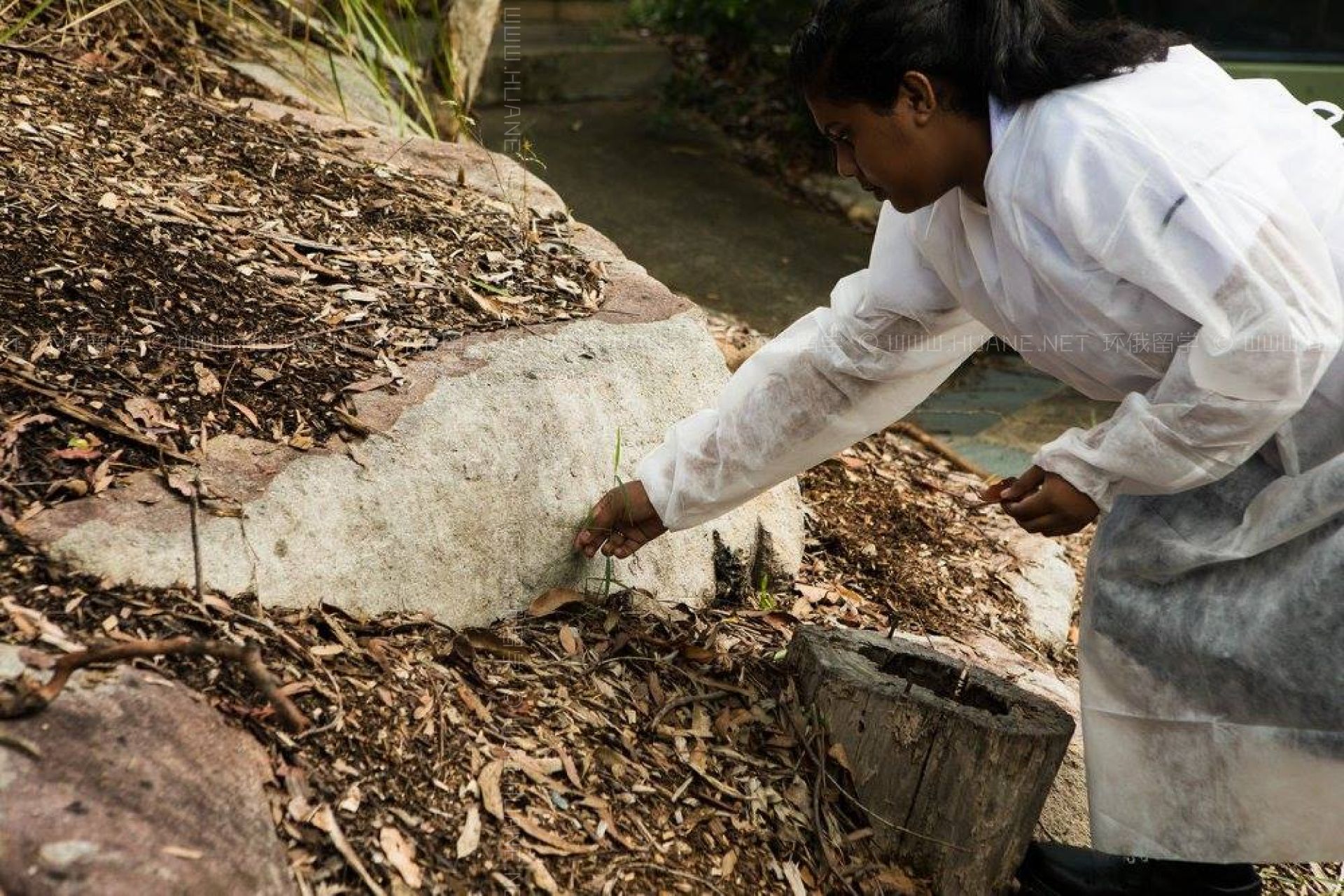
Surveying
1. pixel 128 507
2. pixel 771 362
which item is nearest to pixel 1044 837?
pixel 771 362

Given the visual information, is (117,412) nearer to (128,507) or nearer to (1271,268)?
(128,507)

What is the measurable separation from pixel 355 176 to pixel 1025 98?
196 cm

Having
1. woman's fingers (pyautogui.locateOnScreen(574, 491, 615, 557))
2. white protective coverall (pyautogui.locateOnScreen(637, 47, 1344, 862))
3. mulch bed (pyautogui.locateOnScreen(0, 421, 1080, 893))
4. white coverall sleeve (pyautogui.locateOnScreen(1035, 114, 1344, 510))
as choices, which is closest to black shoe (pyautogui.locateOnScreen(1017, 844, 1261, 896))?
white protective coverall (pyautogui.locateOnScreen(637, 47, 1344, 862))

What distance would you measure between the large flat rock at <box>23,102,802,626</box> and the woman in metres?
0.63

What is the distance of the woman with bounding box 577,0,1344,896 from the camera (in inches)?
82.9

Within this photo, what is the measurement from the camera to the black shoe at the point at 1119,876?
2.54 meters

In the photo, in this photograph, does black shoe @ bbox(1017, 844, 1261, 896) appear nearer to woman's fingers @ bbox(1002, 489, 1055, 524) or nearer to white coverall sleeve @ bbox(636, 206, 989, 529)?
woman's fingers @ bbox(1002, 489, 1055, 524)

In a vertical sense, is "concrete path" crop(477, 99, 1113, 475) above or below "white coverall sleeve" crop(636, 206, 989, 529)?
below

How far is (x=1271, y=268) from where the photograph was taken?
2076mm

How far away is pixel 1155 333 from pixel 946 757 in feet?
2.72

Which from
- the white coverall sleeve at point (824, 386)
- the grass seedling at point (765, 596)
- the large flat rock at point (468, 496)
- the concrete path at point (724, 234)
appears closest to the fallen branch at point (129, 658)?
the large flat rock at point (468, 496)

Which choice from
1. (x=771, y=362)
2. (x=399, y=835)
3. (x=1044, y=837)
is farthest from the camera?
(x=1044, y=837)

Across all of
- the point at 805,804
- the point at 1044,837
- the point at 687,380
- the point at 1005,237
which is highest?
the point at 1005,237

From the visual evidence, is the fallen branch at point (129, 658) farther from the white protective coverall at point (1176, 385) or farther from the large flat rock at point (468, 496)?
the white protective coverall at point (1176, 385)
